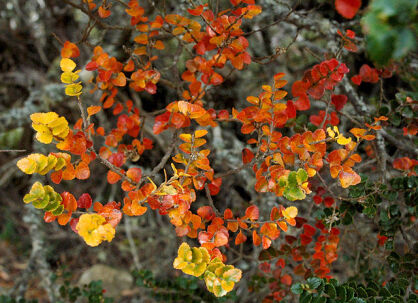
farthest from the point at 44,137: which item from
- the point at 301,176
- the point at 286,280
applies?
the point at 286,280

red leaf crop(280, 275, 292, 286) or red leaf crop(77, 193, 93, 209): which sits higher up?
red leaf crop(77, 193, 93, 209)

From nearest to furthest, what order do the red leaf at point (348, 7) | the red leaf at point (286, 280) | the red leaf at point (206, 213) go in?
the red leaf at point (348, 7) → the red leaf at point (206, 213) → the red leaf at point (286, 280)

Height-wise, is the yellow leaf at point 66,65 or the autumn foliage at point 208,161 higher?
the yellow leaf at point 66,65

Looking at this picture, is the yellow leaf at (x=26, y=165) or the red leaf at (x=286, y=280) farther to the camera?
the red leaf at (x=286, y=280)

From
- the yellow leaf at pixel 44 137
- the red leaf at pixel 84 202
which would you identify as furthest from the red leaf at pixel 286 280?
the yellow leaf at pixel 44 137

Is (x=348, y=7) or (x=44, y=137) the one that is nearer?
(x=348, y=7)

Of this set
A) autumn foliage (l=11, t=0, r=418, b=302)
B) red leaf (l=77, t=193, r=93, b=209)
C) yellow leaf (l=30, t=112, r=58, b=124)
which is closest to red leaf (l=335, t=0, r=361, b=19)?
autumn foliage (l=11, t=0, r=418, b=302)

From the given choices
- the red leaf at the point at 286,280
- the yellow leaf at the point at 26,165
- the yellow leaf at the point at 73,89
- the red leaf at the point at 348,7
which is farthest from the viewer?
the red leaf at the point at 286,280

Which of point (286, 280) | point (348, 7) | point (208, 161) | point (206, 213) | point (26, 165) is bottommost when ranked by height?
point (286, 280)

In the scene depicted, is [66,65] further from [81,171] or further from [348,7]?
[348,7]

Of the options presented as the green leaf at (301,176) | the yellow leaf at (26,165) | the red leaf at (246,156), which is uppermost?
the yellow leaf at (26,165)

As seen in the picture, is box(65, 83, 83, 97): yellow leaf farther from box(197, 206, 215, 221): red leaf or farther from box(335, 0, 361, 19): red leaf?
box(335, 0, 361, 19): red leaf

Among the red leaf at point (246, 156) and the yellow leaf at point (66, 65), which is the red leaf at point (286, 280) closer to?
the red leaf at point (246, 156)

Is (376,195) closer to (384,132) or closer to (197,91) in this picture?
(384,132)
